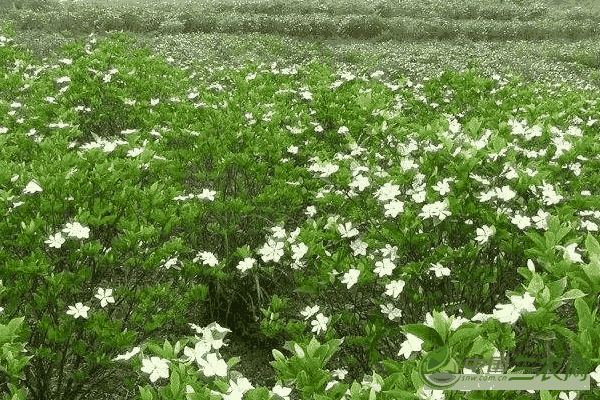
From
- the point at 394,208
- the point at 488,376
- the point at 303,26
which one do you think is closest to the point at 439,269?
the point at 394,208

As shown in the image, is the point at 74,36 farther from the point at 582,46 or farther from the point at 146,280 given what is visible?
the point at 582,46

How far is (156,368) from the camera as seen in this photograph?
1858 millimetres

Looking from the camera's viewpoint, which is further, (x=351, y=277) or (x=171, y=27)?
(x=171, y=27)

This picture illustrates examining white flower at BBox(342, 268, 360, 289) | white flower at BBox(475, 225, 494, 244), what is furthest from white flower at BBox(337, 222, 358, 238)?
white flower at BBox(475, 225, 494, 244)

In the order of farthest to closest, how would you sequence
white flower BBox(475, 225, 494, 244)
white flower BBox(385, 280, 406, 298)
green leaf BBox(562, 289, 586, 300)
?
white flower BBox(385, 280, 406, 298), white flower BBox(475, 225, 494, 244), green leaf BBox(562, 289, 586, 300)

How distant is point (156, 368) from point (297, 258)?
1.10 m

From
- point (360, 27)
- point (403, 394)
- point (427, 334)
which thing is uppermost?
point (427, 334)

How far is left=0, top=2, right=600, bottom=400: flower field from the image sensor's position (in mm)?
1658

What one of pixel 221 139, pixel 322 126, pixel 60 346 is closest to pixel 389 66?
pixel 322 126

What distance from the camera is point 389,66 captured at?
12.0 meters

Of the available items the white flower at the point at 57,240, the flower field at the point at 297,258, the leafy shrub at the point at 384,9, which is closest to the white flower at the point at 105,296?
the flower field at the point at 297,258

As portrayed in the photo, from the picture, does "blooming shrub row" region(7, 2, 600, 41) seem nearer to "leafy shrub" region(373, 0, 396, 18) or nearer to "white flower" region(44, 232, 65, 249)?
"leafy shrub" region(373, 0, 396, 18)

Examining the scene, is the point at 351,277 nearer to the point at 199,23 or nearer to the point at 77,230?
the point at 77,230

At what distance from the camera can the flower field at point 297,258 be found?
1.66 metres
